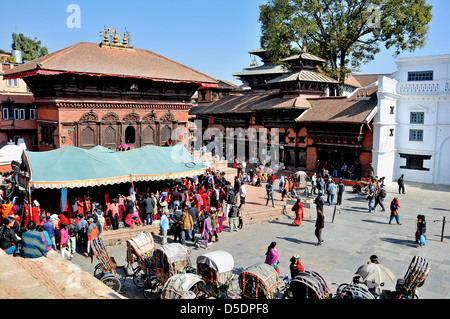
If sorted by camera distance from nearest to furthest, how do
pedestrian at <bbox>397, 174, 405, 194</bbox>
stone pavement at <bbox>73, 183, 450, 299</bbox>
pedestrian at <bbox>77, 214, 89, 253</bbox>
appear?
stone pavement at <bbox>73, 183, 450, 299</bbox> → pedestrian at <bbox>77, 214, 89, 253</bbox> → pedestrian at <bbox>397, 174, 405, 194</bbox>

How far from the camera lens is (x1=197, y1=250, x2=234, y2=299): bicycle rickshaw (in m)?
9.05

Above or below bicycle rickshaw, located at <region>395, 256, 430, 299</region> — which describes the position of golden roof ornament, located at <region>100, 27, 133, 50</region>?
above

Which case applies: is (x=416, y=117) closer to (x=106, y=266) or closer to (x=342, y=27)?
(x=342, y=27)

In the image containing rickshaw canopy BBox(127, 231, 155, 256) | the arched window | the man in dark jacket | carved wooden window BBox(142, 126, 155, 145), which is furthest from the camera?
carved wooden window BBox(142, 126, 155, 145)

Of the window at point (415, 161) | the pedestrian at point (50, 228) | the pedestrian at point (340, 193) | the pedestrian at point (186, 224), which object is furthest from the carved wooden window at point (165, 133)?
the window at point (415, 161)

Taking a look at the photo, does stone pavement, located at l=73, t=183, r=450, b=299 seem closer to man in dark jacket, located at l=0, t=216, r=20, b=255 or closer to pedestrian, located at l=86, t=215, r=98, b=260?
pedestrian, located at l=86, t=215, r=98, b=260

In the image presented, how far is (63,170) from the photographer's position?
15.6 metres

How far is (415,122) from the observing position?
92.3ft

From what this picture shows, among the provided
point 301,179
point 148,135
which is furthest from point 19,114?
point 301,179

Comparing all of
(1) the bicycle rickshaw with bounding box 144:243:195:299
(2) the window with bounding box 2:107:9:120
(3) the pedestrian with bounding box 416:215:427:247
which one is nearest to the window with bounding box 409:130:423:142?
(3) the pedestrian with bounding box 416:215:427:247

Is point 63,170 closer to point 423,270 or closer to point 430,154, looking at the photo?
point 423,270

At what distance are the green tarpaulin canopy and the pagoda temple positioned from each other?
4945 mm

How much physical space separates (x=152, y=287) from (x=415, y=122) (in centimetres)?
2544
